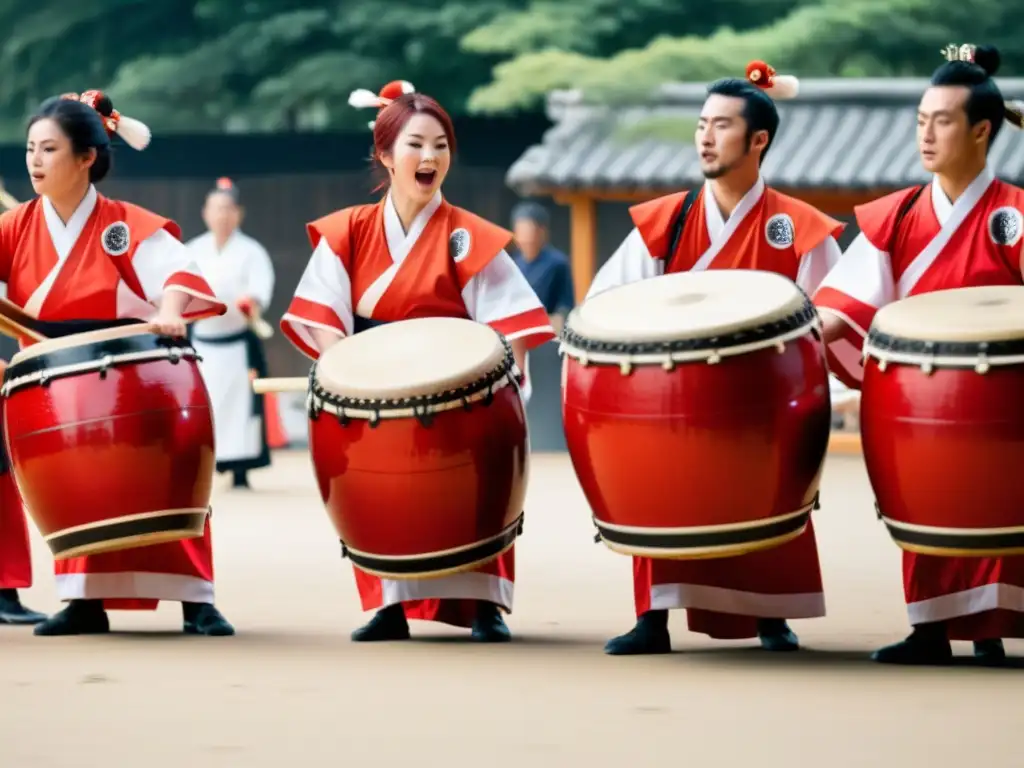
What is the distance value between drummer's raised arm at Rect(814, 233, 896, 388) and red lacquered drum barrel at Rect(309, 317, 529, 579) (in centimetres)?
79

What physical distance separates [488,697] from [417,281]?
143cm

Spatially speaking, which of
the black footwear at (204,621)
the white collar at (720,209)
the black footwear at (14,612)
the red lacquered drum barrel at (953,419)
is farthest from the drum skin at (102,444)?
the red lacquered drum barrel at (953,419)

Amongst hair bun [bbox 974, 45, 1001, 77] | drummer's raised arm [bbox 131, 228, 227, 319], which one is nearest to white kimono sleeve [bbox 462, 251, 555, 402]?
drummer's raised arm [bbox 131, 228, 227, 319]

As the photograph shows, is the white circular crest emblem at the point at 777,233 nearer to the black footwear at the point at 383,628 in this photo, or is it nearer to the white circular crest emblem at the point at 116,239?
the black footwear at the point at 383,628

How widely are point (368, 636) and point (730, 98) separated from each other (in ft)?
5.52

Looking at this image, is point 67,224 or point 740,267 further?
point 67,224

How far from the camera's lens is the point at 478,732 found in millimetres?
4012

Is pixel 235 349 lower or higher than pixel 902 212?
lower

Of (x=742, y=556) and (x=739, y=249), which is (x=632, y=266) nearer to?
(x=739, y=249)

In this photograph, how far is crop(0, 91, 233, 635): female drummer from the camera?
220 inches

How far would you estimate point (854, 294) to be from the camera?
514cm

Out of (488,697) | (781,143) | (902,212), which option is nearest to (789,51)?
(781,143)

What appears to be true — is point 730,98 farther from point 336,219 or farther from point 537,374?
point 537,374

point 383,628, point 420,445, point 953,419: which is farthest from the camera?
point 383,628
